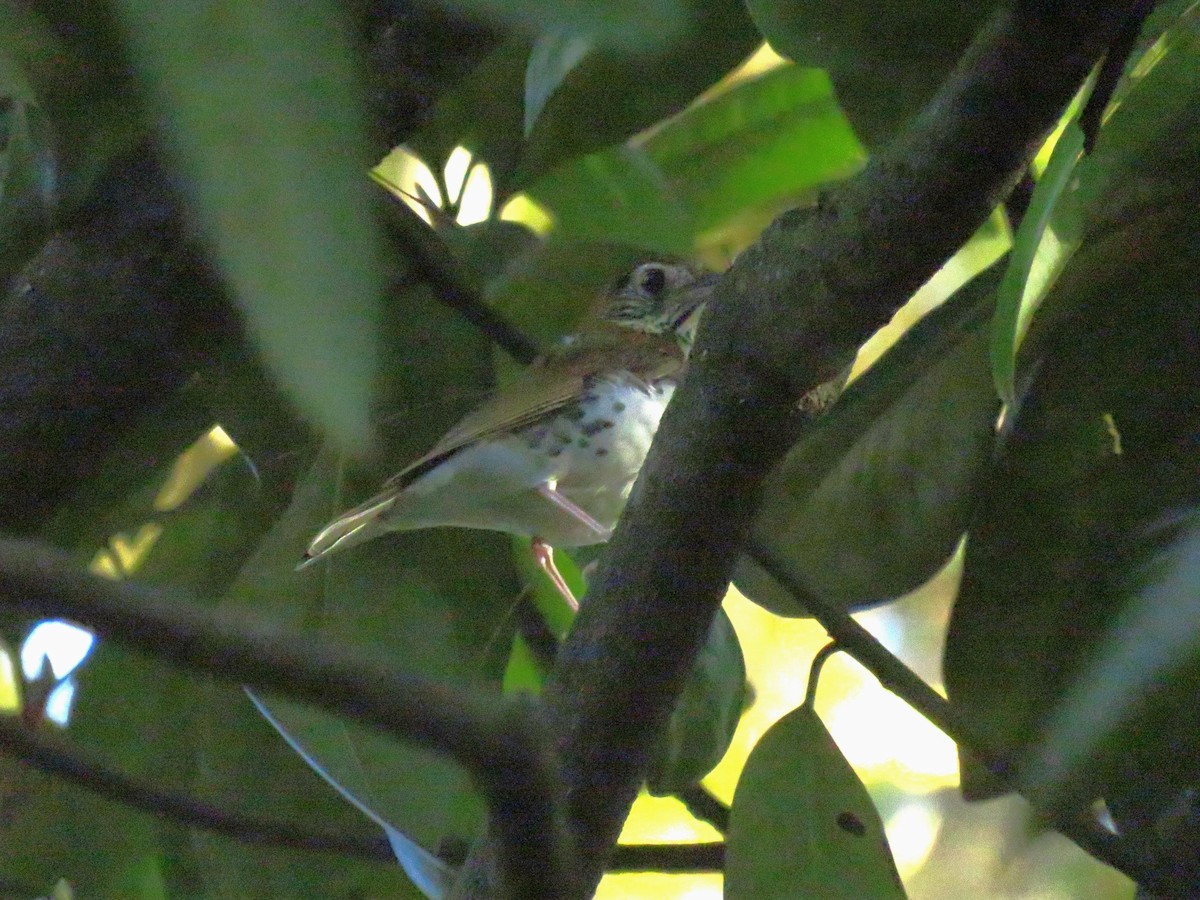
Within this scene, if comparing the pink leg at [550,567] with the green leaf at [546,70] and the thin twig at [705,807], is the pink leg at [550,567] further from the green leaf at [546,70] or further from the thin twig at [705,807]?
the green leaf at [546,70]

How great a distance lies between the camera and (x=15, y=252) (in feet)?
2.08

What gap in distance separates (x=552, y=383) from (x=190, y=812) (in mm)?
411

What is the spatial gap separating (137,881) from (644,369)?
20.7 inches

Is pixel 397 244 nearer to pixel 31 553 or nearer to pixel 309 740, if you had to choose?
pixel 309 740

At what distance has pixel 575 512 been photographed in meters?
0.85

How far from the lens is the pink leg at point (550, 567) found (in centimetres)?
72

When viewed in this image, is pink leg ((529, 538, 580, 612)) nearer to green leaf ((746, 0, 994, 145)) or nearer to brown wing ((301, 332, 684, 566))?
brown wing ((301, 332, 684, 566))

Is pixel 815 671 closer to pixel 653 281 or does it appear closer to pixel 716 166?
pixel 716 166

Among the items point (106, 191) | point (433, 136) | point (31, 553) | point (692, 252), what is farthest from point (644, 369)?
point (31, 553)

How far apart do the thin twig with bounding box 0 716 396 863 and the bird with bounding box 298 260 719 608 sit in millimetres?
126

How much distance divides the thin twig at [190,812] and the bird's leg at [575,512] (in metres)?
0.24

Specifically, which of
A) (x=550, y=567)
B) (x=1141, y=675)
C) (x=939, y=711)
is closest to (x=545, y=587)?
(x=550, y=567)

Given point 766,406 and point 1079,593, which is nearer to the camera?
point 766,406

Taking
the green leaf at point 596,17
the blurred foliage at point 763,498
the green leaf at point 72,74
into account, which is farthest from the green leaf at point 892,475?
the green leaf at point 596,17
